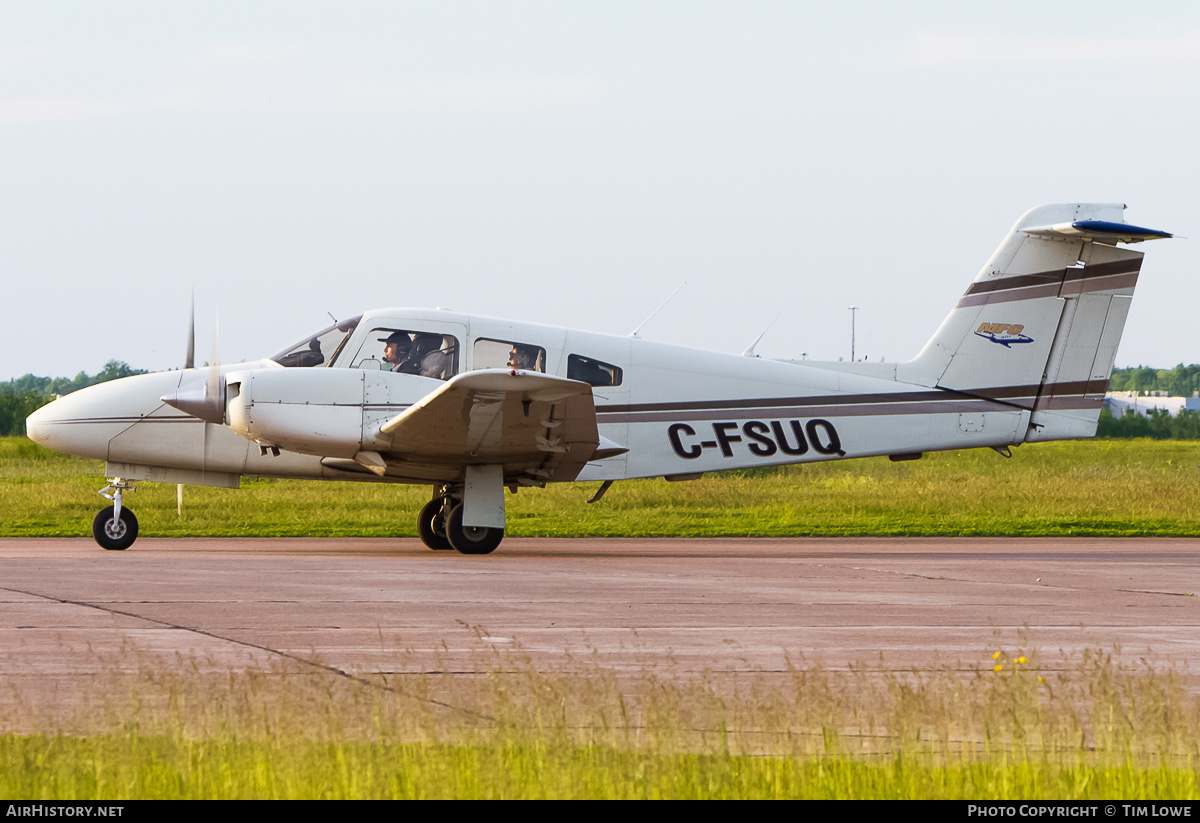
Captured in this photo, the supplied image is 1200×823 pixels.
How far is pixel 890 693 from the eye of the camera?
618 cm

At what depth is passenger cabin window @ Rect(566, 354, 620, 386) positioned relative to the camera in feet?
50.5

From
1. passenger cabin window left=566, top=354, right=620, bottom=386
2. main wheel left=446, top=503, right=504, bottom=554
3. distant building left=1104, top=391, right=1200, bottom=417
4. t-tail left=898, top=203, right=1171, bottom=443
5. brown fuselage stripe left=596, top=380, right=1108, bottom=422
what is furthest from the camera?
distant building left=1104, top=391, right=1200, bottom=417

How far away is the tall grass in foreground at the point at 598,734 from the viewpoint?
4.54 meters

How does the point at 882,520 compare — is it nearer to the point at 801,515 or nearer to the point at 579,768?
the point at 801,515

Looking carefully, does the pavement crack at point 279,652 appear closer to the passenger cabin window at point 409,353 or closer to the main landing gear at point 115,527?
the main landing gear at point 115,527

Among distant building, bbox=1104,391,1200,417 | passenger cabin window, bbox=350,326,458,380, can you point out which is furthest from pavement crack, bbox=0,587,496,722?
distant building, bbox=1104,391,1200,417

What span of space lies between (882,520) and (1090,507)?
550cm

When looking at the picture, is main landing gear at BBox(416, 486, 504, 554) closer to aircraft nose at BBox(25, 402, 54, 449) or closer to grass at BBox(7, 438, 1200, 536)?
grass at BBox(7, 438, 1200, 536)

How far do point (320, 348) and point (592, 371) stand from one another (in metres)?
3.24

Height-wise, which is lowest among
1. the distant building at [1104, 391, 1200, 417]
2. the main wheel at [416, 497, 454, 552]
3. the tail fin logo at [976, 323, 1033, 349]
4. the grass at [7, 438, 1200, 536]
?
the distant building at [1104, 391, 1200, 417]

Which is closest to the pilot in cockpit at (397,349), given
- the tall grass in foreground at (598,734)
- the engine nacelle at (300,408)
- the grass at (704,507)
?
the engine nacelle at (300,408)

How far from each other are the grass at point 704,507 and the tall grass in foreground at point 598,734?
40.7ft

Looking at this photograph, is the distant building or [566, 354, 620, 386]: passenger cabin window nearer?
[566, 354, 620, 386]: passenger cabin window

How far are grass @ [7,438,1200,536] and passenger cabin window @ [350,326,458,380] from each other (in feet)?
15.3
